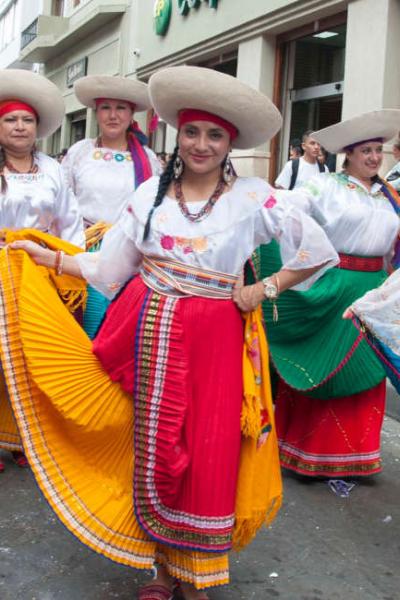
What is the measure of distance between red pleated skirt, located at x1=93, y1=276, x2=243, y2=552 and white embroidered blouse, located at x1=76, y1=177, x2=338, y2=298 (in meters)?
0.16

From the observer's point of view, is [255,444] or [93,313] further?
[93,313]

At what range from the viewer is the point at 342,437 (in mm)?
4426

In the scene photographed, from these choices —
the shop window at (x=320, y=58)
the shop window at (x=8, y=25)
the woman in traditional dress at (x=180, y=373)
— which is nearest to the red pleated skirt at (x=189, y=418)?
the woman in traditional dress at (x=180, y=373)

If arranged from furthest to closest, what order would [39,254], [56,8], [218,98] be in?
[56,8], [39,254], [218,98]

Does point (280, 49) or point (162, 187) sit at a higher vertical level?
A: point (280, 49)

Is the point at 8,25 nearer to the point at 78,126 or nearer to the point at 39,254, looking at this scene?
the point at 78,126

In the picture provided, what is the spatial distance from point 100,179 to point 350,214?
1.77 meters

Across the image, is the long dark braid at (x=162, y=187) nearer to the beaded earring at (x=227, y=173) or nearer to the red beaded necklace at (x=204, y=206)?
the red beaded necklace at (x=204, y=206)

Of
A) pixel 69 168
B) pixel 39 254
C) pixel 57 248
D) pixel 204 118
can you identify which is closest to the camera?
pixel 204 118

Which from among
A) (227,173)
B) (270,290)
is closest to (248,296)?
(270,290)

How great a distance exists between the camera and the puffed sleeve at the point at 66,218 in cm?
442

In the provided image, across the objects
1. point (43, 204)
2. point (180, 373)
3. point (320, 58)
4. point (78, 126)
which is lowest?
point (180, 373)

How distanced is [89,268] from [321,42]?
9411 millimetres

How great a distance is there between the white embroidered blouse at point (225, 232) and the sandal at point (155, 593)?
3.83 feet
